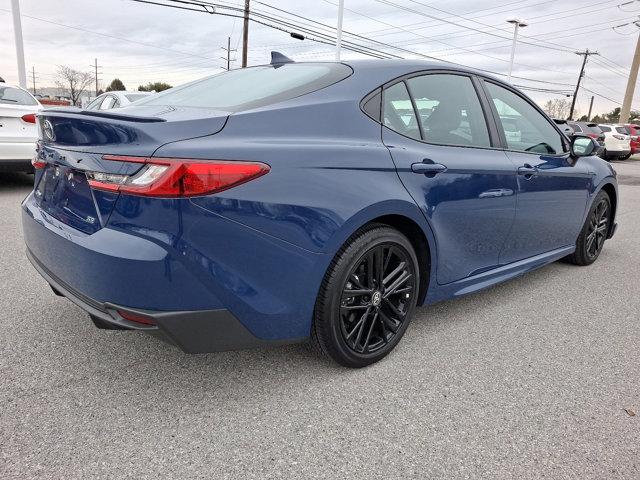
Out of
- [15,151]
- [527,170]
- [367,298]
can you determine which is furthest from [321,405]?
[15,151]

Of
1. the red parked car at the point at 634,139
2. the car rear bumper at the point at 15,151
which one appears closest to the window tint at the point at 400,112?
the car rear bumper at the point at 15,151

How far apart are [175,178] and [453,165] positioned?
1.56 m

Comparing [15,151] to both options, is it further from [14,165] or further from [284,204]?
[284,204]

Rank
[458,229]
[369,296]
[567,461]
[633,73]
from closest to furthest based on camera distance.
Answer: [567,461]
[369,296]
[458,229]
[633,73]

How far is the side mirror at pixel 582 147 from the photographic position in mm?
3840

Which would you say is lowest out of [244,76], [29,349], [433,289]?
[29,349]

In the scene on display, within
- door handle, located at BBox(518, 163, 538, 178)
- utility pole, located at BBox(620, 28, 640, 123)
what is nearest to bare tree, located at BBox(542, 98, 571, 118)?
utility pole, located at BBox(620, 28, 640, 123)

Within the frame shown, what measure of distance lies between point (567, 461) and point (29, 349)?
2552mm

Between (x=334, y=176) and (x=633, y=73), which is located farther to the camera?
(x=633, y=73)

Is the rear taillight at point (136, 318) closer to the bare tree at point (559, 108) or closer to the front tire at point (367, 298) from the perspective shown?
the front tire at point (367, 298)

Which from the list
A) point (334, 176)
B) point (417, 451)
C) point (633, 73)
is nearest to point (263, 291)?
point (334, 176)

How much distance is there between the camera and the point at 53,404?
2.11 meters

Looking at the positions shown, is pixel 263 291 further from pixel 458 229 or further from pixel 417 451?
pixel 458 229

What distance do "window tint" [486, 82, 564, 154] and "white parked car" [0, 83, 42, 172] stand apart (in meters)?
5.65
